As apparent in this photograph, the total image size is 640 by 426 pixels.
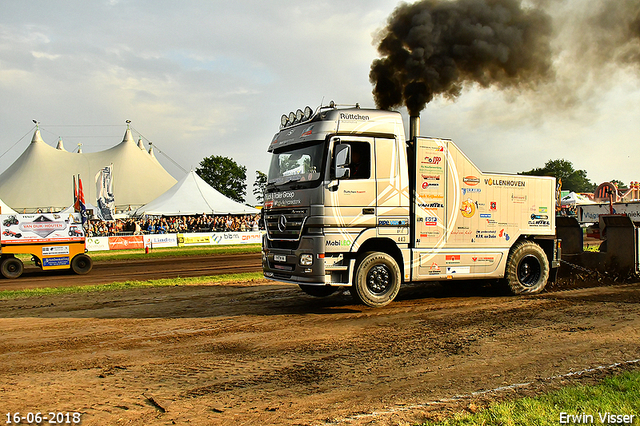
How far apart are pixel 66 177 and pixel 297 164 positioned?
58731 millimetres

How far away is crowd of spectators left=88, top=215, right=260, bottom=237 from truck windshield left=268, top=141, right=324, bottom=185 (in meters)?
28.3

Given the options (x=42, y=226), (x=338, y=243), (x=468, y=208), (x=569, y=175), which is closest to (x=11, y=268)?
(x=42, y=226)

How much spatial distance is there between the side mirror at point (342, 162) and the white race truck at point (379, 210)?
0.06ft

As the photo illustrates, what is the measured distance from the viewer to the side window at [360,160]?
29.8 ft

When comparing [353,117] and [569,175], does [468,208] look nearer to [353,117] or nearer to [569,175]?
[353,117]

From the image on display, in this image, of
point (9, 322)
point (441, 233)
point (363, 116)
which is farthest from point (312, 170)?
point (9, 322)

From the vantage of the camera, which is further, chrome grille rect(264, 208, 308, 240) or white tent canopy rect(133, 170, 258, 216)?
white tent canopy rect(133, 170, 258, 216)

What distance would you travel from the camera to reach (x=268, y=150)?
1035cm

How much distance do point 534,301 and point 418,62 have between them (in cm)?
810

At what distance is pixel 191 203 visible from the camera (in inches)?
1638

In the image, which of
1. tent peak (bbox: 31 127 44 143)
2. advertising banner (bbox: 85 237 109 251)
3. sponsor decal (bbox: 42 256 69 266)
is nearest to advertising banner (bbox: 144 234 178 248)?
advertising banner (bbox: 85 237 109 251)

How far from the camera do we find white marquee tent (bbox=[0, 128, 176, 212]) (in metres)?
57.4

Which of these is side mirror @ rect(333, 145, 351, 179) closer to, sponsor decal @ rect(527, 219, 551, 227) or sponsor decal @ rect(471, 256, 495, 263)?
sponsor decal @ rect(471, 256, 495, 263)

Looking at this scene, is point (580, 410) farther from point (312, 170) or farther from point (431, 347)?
point (312, 170)
